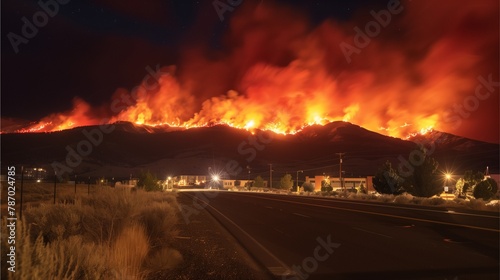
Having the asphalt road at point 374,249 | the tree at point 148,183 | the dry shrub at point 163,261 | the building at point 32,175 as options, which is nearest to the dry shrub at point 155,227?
the dry shrub at point 163,261

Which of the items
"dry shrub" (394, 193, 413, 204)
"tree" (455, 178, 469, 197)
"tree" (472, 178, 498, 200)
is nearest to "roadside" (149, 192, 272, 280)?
"dry shrub" (394, 193, 413, 204)

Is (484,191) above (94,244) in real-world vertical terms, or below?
above

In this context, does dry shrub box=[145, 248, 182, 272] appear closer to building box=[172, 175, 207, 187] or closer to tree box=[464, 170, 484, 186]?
tree box=[464, 170, 484, 186]

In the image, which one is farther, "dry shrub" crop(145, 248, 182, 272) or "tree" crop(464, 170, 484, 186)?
"tree" crop(464, 170, 484, 186)

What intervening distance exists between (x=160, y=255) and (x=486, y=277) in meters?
7.27

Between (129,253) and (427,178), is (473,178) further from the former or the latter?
(129,253)

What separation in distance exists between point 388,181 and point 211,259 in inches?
1904

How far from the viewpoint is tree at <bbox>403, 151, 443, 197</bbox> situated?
156ft

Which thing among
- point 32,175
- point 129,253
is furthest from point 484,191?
point 32,175

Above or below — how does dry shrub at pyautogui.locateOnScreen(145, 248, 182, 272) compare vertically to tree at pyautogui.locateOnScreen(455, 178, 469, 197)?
below

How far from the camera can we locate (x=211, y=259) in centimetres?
1153

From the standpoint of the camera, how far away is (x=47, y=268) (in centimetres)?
546

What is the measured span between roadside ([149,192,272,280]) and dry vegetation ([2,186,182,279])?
14.9 inches

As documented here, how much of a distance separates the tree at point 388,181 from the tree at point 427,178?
5.39 m
